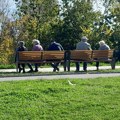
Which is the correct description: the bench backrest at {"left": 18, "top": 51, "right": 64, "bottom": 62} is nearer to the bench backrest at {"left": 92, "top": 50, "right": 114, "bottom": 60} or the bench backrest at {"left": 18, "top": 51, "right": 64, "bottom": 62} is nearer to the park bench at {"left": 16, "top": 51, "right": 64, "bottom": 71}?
the park bench at {"left": 16, "top": 51, "right": 64, "bottom": 71}

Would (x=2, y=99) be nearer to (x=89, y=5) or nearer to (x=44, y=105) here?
(x=44, y=105)

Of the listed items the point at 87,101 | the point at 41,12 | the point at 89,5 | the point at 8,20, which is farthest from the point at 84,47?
the point at 8,20

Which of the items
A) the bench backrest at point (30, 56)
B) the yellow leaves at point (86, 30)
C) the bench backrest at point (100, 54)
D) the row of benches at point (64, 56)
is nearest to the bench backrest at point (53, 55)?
the row of benches at point (64, 56)

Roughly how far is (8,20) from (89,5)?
1001 centimetres

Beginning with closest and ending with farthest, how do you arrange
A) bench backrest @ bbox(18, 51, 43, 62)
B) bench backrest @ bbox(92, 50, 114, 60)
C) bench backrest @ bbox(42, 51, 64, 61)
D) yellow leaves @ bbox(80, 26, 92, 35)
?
bench backrest @ bbox(18, 51, 43, 62)
bench backrest @ bbox(42, 51, 64, 61)
bench backrest @ bbox(92, 50, 114, 60)
yellow leaves @ bbox(80, 26, 92, 35)

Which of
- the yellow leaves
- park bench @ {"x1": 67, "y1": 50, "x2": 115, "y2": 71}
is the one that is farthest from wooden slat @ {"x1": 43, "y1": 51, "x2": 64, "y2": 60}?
the yellow leaves

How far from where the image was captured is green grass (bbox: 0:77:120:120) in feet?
27.3

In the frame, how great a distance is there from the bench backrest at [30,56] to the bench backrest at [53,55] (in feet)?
0.69

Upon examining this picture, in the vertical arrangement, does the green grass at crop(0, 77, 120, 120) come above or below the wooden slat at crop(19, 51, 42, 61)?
below

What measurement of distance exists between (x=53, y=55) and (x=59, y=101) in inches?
315

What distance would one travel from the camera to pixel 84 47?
1823 centimetres

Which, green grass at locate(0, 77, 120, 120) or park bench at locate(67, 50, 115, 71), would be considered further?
park bench at locate(67, 50, 115, 71)

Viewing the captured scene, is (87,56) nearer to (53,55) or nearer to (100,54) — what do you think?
(100,54)

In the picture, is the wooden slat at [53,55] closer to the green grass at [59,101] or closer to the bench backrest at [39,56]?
the bench backrest at [39,56]
